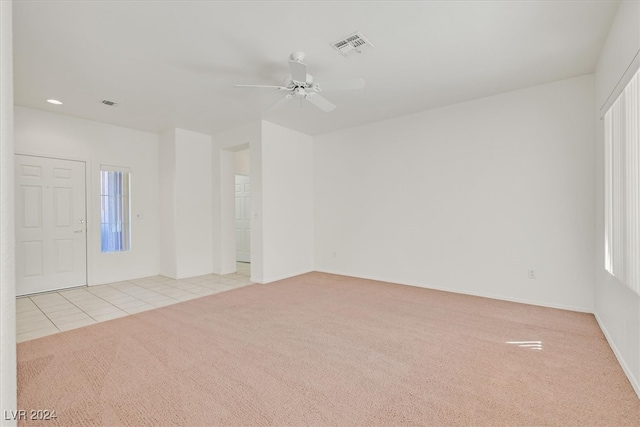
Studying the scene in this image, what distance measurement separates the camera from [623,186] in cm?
226

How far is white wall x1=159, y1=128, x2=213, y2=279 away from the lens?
5.30m

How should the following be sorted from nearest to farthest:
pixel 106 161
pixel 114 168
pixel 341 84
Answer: pixel 341 84 < pixel 106 161 < pixel 114 168

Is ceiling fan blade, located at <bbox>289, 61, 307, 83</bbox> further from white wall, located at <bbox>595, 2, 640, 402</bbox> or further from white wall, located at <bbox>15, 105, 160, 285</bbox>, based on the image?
white wall, located at <bbox>15, 105, 160, 285</bbox>

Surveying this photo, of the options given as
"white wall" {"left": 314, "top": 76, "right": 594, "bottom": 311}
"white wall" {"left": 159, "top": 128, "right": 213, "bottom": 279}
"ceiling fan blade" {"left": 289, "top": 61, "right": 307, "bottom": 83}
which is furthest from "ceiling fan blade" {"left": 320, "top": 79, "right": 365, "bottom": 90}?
"white wall" {"left": 159, "top": 128, "right": 213, "bottom": 279}

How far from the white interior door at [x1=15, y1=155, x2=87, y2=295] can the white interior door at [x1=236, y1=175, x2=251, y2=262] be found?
322cm

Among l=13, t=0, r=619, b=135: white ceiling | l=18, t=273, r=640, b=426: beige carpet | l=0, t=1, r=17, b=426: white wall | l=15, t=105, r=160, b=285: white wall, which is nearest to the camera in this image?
l=0, t=1, r=17, b=426: white wall

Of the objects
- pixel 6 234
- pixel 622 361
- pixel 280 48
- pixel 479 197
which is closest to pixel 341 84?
pixel 280 48

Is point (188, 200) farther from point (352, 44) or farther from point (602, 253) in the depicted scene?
point (602, 253)

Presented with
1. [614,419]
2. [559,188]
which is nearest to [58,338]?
[614,419]

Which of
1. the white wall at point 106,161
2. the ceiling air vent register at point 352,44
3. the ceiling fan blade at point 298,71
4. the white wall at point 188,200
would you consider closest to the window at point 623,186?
the ceiling air vent register at point 352,44

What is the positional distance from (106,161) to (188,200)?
1.44 m

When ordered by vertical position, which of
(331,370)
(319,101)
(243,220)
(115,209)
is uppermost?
(319,101)

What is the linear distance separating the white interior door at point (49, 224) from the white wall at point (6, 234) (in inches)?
200

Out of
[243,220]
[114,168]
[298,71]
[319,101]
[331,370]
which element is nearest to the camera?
[331,370]
